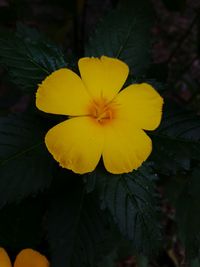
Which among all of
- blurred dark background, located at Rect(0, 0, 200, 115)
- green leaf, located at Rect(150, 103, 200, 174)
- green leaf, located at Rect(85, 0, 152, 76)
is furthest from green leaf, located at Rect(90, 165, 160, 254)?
blurred dark background, located at Rect(0, 0, 200, 115)

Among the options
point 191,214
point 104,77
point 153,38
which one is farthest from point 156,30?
point 104,77

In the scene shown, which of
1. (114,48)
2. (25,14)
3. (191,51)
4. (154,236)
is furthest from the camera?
(191,51)

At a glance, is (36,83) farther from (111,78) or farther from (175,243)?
(175,243)

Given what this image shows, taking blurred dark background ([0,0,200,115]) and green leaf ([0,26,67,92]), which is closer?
green leaf ([0,26,67,92])

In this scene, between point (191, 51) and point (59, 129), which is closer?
point (59, 129)

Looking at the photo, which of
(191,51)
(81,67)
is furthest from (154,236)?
(191,51)

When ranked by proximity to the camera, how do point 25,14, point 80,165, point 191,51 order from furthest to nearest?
1. point 191,51
2. point 25,14
3. point 80,165

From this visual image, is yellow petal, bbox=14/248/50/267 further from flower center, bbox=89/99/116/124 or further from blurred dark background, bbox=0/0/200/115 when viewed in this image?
blurred dark background, bbox=0/0/200/115
